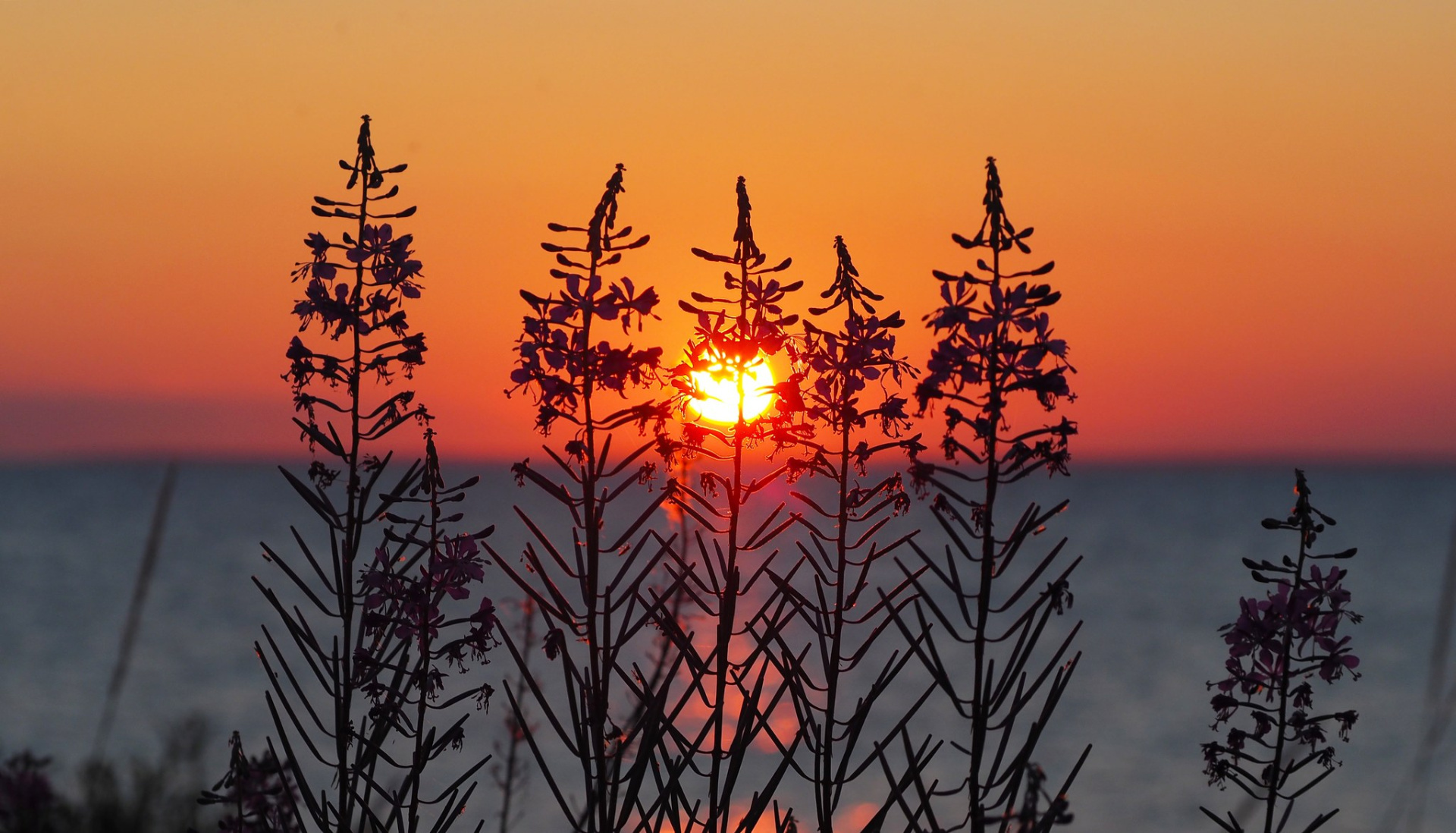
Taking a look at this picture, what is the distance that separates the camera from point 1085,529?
11156 centimetres

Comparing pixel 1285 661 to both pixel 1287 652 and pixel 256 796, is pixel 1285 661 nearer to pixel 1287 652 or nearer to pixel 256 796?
pixel 1287 652

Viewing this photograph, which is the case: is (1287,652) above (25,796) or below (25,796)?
above

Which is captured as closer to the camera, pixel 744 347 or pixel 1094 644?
pixel 744 347

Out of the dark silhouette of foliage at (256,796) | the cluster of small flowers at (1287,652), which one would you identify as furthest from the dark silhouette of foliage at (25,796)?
the cluster of small flowers at (1287,652)

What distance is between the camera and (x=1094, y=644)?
182 ft

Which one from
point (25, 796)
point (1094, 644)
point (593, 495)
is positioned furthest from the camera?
point (1094, 644)

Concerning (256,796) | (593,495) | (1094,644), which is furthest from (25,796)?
(1094,644)

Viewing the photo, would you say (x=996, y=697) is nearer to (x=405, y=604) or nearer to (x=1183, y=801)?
(x=405, y=604)

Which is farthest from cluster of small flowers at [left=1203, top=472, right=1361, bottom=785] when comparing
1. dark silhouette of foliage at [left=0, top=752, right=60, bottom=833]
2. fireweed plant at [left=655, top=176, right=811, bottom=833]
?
dark silhouette of foliage at [left=0, top=752, right=60, bottom=833]

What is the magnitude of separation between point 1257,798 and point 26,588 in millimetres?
75408

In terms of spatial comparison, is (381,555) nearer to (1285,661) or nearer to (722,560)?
(722,560)

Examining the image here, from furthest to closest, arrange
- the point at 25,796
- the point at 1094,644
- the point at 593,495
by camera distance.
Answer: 1. the point at 1094,644
2. the point at 25,796
3. the point at 593,495

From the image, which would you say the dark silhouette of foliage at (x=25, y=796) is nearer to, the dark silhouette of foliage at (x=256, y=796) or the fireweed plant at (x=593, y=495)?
the dark silhouette of foliage at (x=256, y=796)

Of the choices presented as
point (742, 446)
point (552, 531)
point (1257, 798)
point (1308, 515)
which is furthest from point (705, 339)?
point (552, 531)
